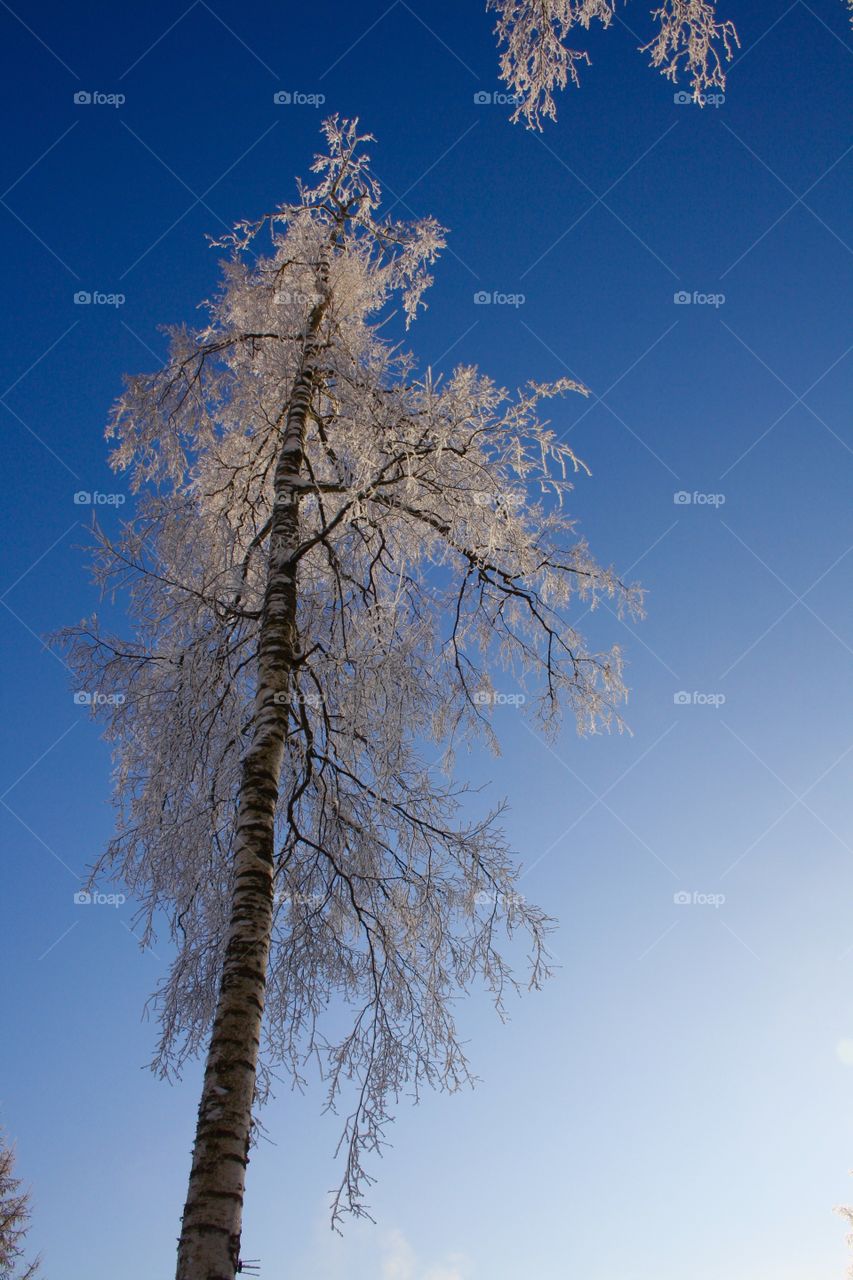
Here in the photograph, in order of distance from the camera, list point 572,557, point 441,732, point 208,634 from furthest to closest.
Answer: point 572,557
point 441,732
point 208,634

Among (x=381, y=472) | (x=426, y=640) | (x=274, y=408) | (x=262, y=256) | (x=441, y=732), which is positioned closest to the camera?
(x=381, y=472)

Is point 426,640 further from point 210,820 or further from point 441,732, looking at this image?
point 210,820

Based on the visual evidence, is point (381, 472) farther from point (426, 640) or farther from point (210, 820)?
point (210, 820)

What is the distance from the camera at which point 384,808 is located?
5.42 m

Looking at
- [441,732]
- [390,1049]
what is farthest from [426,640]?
[390,1049]

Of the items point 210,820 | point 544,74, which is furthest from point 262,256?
point 210,820

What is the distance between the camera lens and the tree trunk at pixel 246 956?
124 inches

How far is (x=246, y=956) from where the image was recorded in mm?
3916

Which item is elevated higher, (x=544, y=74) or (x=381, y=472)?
(x=544, y=74)

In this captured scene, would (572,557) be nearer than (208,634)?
No

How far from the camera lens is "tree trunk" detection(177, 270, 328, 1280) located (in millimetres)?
3158

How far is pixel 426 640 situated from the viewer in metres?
5.54

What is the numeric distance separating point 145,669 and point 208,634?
0.72 meters

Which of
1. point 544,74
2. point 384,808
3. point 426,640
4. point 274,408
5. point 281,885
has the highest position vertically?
point 544,74
